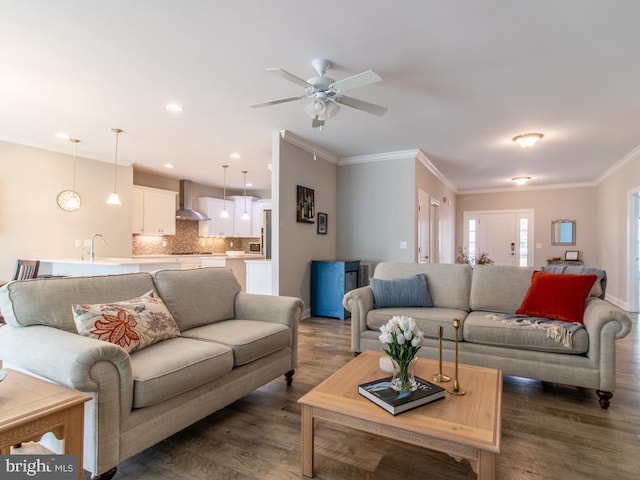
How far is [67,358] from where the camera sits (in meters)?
1.47

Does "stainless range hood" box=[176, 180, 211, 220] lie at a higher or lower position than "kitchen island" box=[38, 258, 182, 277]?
higher

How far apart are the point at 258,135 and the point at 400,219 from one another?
99.4 inches

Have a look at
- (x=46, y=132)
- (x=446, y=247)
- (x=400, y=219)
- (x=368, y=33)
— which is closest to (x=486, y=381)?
(x=368, y=33)

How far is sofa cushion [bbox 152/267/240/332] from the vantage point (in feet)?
8.30

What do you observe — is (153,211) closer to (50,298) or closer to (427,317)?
→ (50,298)

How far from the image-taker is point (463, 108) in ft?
12.3

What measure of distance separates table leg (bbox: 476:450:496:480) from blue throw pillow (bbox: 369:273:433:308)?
200cm

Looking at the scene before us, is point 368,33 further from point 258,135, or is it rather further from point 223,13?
point 258,135

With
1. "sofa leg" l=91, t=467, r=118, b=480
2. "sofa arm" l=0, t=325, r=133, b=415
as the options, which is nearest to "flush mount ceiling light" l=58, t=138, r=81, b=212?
"sofa arm" l=0, t=325, r=133, b=415

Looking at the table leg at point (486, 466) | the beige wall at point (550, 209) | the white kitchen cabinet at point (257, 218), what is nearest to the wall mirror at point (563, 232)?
the beige wall at point (550, 209)

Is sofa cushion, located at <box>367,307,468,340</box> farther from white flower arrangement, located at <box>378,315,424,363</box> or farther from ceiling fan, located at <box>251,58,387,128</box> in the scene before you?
ceiling fan, located at <box>251,58,387,128</box>

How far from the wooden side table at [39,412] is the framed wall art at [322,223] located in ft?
14.3

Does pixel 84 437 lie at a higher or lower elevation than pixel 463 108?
lower

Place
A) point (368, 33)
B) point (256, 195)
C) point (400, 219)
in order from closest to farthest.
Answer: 1. point (368, 33)
2. point (400, 219)
3. point (256, 195)
